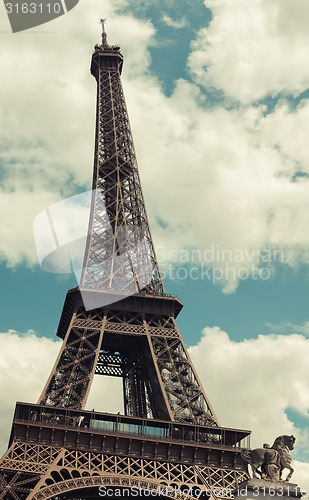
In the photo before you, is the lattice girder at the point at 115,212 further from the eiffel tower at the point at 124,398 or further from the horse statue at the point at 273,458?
the horse statue at the point at 273,458

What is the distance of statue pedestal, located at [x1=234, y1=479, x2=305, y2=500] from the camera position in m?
24.6

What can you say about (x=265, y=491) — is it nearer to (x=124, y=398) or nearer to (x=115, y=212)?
(x=124, y=398)

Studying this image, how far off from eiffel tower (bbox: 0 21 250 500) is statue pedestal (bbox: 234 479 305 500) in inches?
912

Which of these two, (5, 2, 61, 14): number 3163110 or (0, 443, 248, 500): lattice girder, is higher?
(5, 2, 61, 14): number 3163110

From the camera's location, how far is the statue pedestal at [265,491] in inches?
969

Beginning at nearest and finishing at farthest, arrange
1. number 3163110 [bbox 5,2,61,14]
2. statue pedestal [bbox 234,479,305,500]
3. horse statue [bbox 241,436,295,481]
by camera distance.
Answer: statue pedestal [bbox 234,479,305,500]
horse statue [bbox 241,436,295,481]
number 3163110 [bbox 5,2,61,14]

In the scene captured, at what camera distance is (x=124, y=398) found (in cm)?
6688

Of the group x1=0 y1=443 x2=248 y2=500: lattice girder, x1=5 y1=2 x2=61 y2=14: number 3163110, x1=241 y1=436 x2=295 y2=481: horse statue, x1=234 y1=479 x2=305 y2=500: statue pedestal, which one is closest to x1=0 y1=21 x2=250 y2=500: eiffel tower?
x1=0 y1=443 x2=248 y2=500: lattice girder

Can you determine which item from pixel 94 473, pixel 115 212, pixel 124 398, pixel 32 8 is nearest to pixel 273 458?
pixel 32 8

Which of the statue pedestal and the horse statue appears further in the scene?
the horse statue

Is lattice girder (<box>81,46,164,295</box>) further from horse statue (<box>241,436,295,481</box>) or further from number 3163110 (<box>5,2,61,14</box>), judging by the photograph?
horse statue (<box>241,436,295,481</box>)

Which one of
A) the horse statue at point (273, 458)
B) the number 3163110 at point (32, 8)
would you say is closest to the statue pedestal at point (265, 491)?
the horse statue at point (273, 458)

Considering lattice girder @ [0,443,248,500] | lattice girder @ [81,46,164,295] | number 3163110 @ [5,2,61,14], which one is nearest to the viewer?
number 3163110 @ [5,2,61,14]

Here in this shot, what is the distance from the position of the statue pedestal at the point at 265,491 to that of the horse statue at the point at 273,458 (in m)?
0.80
